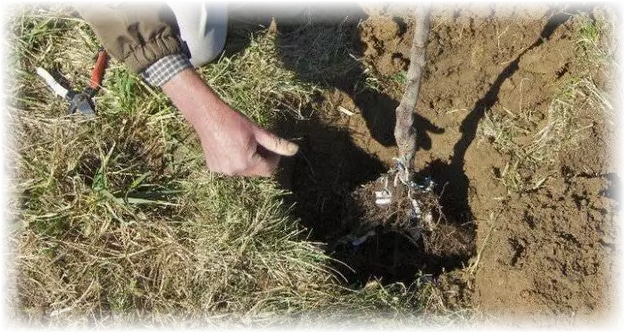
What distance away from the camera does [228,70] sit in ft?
8.32

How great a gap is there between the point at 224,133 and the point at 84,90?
0.83 m

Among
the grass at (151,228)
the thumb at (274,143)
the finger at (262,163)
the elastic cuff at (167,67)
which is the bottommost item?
the grass at (151,228)

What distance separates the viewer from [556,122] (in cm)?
250

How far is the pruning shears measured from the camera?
2436mm

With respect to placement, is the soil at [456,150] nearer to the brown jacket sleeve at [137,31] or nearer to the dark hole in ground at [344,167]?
the dark hole in ground at [344,167]

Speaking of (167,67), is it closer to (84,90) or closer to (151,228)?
(151,228)

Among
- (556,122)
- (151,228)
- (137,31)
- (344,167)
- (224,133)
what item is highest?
(137,31)

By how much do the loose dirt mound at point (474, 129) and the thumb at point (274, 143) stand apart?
599 mm

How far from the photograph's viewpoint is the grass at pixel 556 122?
95.6 inches

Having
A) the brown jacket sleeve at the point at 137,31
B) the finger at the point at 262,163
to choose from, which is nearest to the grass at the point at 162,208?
the finger at the point at 262,163

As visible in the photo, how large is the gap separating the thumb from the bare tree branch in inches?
16.3

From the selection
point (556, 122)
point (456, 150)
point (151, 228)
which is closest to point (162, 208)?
point (151, 228)

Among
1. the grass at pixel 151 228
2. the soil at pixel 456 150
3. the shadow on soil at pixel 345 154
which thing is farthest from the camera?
the shadow on soil at pixel 345 154

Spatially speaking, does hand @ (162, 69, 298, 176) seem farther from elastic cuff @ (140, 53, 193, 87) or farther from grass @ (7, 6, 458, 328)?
grass @ (7, 6, 458, 328)
